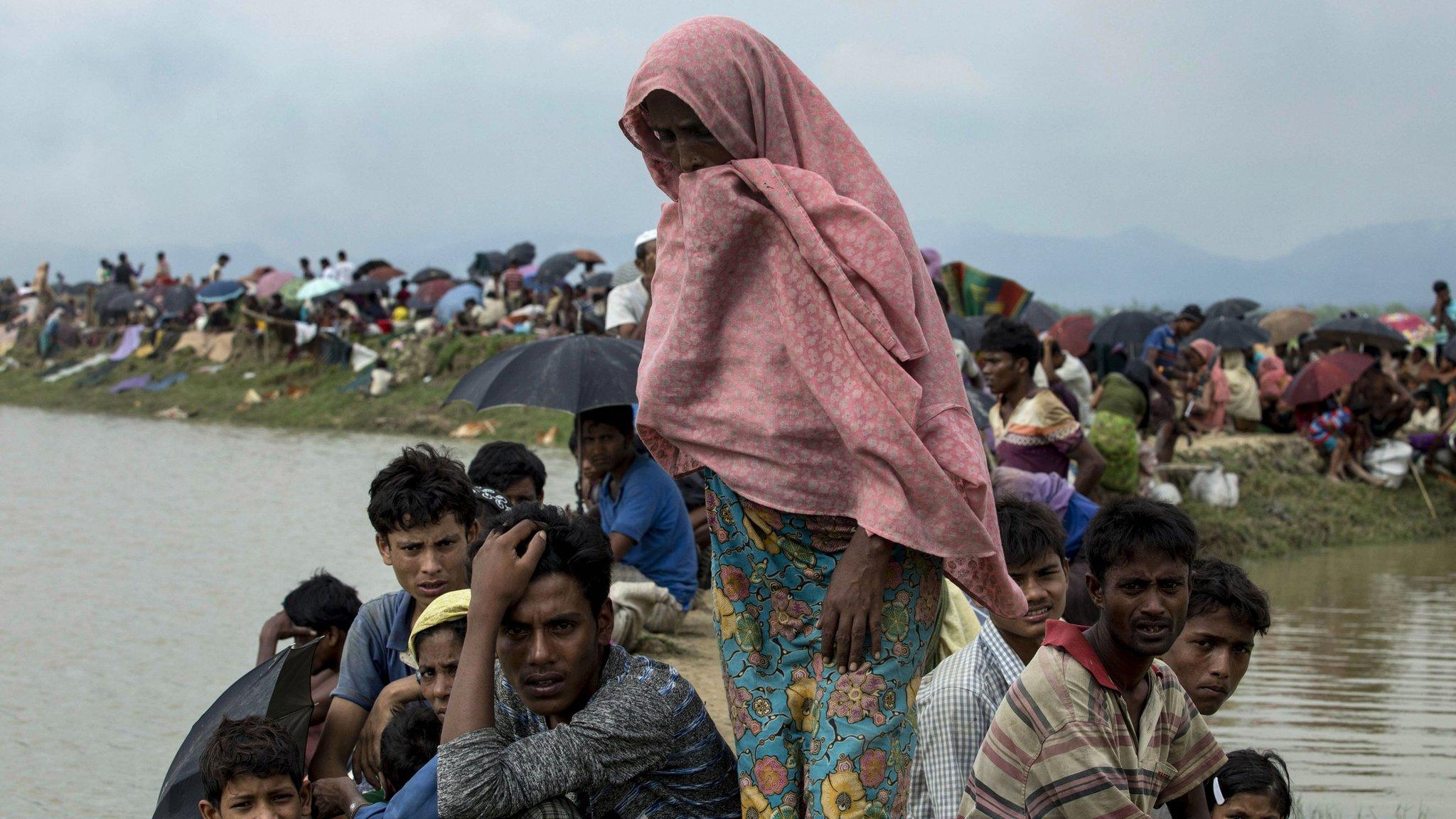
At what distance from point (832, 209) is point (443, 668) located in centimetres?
155

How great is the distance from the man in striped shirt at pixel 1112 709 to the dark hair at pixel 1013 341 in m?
3.36

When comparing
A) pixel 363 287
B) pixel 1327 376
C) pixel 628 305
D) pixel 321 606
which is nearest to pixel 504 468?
pixel 321 606

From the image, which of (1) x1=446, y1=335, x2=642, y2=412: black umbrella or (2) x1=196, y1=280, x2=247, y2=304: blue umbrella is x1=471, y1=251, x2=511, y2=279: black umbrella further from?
(1) x1=446, y1=335, x2=642, y2=412: black umbrella

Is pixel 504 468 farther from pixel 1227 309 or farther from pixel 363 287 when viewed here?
pixel 363 287

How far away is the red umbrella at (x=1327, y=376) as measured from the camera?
13227 millimetres

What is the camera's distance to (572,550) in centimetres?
271

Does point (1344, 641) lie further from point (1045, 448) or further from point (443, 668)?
point (443, 668)

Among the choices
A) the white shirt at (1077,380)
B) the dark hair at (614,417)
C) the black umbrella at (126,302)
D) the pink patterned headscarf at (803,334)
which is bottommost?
the black umbrella at (126,302)

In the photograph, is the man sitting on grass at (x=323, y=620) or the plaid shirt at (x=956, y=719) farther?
the man sitting on grass at (x=323, y=620)

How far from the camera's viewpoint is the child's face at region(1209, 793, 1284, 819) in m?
3.29

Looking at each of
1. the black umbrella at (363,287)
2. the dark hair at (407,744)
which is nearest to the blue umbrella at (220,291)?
the black umbrella at (363,287)

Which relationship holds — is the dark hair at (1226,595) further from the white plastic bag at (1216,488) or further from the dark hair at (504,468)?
the white plastic bag at (1216,488)

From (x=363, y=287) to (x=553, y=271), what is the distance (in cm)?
461

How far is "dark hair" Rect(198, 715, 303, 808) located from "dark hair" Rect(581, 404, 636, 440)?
2777 mm
